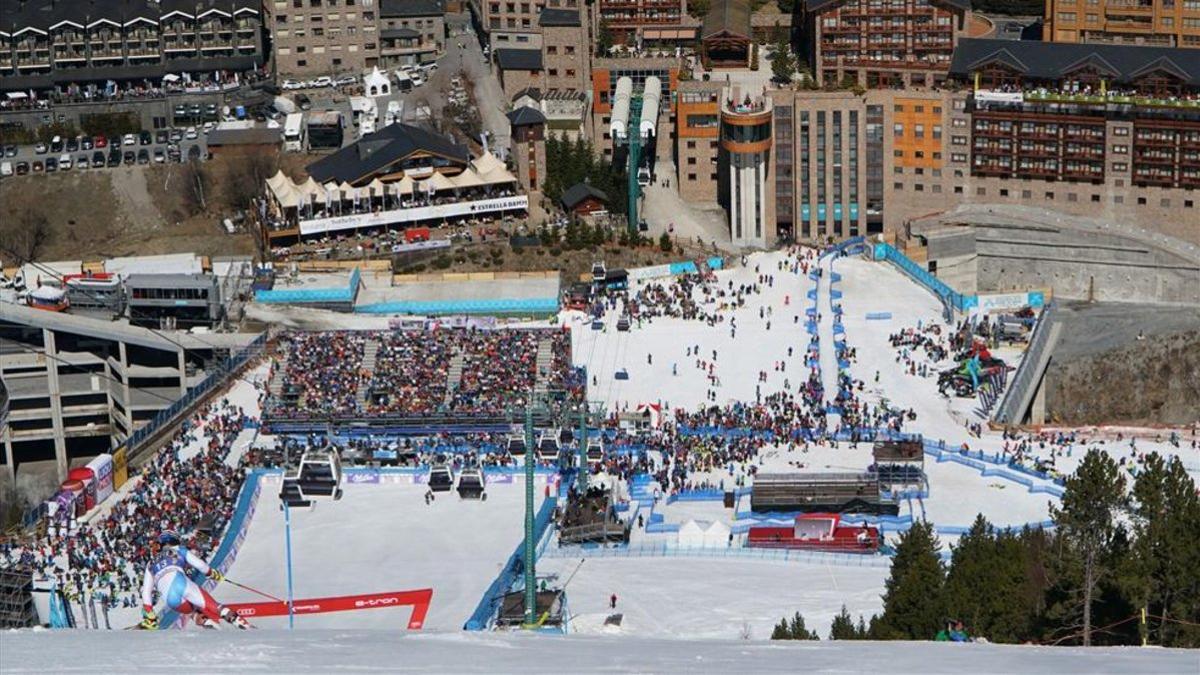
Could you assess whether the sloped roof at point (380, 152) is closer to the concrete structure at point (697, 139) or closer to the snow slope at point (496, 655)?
the concrete structure at point (697, 139)

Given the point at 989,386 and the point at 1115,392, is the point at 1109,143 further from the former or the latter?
the point at 989,386

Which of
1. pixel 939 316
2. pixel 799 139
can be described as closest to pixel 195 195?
pixel 799 139

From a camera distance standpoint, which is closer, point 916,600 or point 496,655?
point 496,655

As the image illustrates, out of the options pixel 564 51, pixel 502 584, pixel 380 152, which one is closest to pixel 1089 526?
pixel 502 584

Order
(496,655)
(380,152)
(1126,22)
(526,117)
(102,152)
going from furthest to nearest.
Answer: (102,152)
(1126,22)
(380,152)
(526,117)
(496,655)

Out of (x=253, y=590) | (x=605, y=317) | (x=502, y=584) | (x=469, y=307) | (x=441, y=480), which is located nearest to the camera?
(x=502, y=584)

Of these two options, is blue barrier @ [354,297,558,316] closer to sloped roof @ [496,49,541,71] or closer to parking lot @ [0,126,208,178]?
sloped roof @ [496,49,541,71]

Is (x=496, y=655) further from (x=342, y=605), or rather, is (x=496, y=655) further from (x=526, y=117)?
(x=526, y=117)
